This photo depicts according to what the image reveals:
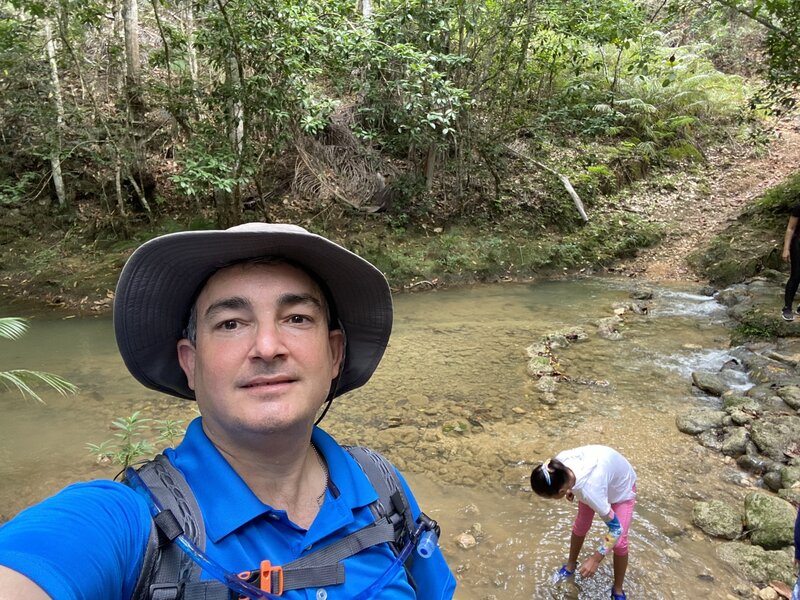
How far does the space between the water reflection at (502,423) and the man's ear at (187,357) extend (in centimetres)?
240

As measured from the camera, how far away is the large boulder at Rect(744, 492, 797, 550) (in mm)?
3277

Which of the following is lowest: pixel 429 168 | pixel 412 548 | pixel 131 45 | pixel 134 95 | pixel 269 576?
pixel 412 548

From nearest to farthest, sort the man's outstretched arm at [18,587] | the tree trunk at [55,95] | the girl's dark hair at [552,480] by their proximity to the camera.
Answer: the man's outstretched arm at [18,587], the girl's dark hair at [552,480], the tree trunk at [55,95]

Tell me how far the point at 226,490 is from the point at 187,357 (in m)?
0.43

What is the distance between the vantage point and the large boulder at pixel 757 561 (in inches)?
118

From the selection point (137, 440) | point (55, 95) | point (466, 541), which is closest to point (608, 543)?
point (466, 541)

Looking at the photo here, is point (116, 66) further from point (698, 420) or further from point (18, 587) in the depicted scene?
point (18, 587)

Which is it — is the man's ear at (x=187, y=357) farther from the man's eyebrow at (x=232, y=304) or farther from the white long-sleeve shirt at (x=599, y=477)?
the white long-sleeve shirt at (x=599, y=477)

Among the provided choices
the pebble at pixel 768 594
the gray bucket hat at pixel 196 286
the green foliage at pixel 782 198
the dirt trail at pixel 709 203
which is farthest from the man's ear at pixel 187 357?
the green foliage at pixel 782 198

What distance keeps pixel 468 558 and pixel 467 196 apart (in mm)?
9818

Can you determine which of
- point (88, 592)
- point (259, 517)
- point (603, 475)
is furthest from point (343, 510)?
point (603, 475)

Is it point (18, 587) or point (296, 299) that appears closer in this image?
point (18, 587)

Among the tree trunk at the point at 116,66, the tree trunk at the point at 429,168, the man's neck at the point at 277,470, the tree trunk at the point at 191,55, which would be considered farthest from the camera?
the tree trunk at the point at 429,168

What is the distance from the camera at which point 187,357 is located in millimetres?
1364
